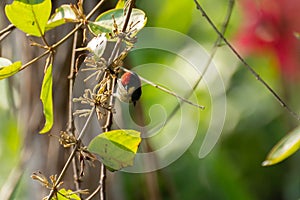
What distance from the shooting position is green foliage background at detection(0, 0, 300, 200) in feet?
5.99

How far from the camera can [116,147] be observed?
692mm

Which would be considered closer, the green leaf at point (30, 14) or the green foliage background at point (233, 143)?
A: the green leaf at point (30, 14)

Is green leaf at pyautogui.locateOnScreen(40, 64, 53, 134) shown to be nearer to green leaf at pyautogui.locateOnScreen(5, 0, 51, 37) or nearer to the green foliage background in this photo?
green leaf at pyautogui.locateOnScreen(5, 0, 51, 37)

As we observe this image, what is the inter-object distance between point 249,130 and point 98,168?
2.61 feet

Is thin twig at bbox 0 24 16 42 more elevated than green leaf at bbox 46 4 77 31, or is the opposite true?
thin twig at bbox 0 24 16 42

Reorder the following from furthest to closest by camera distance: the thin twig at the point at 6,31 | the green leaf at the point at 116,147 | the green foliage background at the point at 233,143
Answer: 1. the green foliage background at the point at 233,143
2. the thin twig at the point at 6,31
3. the green leaf at the point at 116,147

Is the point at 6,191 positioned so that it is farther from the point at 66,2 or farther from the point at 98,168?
the point at 66,2

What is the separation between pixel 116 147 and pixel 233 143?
133 cm

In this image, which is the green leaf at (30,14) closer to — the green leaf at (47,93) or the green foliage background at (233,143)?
the green leaf at (47,93)

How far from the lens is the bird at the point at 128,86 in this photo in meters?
0.72

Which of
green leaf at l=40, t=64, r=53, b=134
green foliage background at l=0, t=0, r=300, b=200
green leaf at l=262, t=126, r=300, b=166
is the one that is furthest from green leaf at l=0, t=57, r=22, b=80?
green foliage background at l=0, t=0, r=300, b=200

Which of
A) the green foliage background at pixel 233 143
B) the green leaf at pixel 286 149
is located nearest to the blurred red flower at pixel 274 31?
the green foliage background at pixel 233 143

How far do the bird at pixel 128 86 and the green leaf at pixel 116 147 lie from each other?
52 mm

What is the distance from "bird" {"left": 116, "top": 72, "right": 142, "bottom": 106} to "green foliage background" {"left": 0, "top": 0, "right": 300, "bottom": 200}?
1.01m
